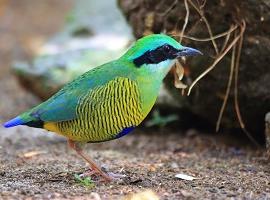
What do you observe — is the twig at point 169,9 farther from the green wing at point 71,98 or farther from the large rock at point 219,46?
the green wing at point 71,98

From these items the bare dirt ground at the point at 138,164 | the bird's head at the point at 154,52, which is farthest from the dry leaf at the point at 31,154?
the bird's head at the point at 154,52

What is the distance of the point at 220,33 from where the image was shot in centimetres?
590

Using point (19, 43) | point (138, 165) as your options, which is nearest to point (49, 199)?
point (138, 165)

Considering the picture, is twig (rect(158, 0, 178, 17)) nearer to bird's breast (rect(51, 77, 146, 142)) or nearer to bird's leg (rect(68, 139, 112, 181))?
bird's breast (rect(51, 77, 146, 142))

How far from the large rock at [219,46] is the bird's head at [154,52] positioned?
1274mm

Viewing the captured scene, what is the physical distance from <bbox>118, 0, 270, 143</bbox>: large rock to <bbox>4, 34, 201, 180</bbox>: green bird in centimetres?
124

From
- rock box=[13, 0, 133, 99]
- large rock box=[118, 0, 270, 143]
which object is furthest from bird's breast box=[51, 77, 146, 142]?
rock box=[13, 0, 133, 99]

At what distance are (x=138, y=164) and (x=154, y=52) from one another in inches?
54.2

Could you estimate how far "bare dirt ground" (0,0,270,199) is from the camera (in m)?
4.34

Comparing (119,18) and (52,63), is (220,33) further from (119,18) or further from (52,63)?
(119,18)

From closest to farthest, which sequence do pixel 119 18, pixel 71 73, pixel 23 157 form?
pixel 23 157, pixel 71 73, pixel 119 18

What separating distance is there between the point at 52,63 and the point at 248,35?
144 inches

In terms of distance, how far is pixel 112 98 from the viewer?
14.9 feet

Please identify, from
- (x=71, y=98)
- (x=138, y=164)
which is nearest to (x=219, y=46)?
(x=138, y=164)
